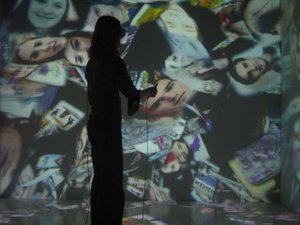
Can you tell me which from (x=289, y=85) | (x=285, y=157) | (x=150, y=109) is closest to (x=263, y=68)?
(x=289, y=85)

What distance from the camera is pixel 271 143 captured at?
3613mm

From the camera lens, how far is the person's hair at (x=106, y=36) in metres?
2.19

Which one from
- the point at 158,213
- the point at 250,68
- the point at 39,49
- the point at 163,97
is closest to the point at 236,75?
the point at 250,68

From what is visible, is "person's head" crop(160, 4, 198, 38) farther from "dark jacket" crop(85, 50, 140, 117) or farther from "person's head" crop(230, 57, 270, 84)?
"dark jacket" crop(85, 50, 140, 117)

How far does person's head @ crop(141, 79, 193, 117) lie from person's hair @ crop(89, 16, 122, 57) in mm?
1435

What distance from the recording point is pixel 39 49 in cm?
364

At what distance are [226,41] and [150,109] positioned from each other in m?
0.87

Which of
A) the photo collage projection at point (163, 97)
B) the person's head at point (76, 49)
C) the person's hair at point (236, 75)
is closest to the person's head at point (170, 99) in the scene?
the photo collage projection at point (163, 97)

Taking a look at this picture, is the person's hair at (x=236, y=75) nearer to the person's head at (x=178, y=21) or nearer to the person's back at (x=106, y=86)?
the person's head at (x=178, y=21)

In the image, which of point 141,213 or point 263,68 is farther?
point 263,68

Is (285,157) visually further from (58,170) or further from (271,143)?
(58,170)

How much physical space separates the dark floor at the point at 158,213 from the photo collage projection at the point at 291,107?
18 cm

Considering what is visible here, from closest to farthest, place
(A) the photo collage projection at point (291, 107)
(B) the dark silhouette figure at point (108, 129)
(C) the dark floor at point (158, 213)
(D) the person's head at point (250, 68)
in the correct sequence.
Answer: (B) the dark silhouette figure at point (108, 129)
(C) the dark floor at point (158, 213)
(A) the photo collage projection at point (291, 107)
(D) the person's head at point (250, 68)

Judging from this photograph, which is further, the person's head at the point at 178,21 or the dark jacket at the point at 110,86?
the person's head at the point at 178,21
